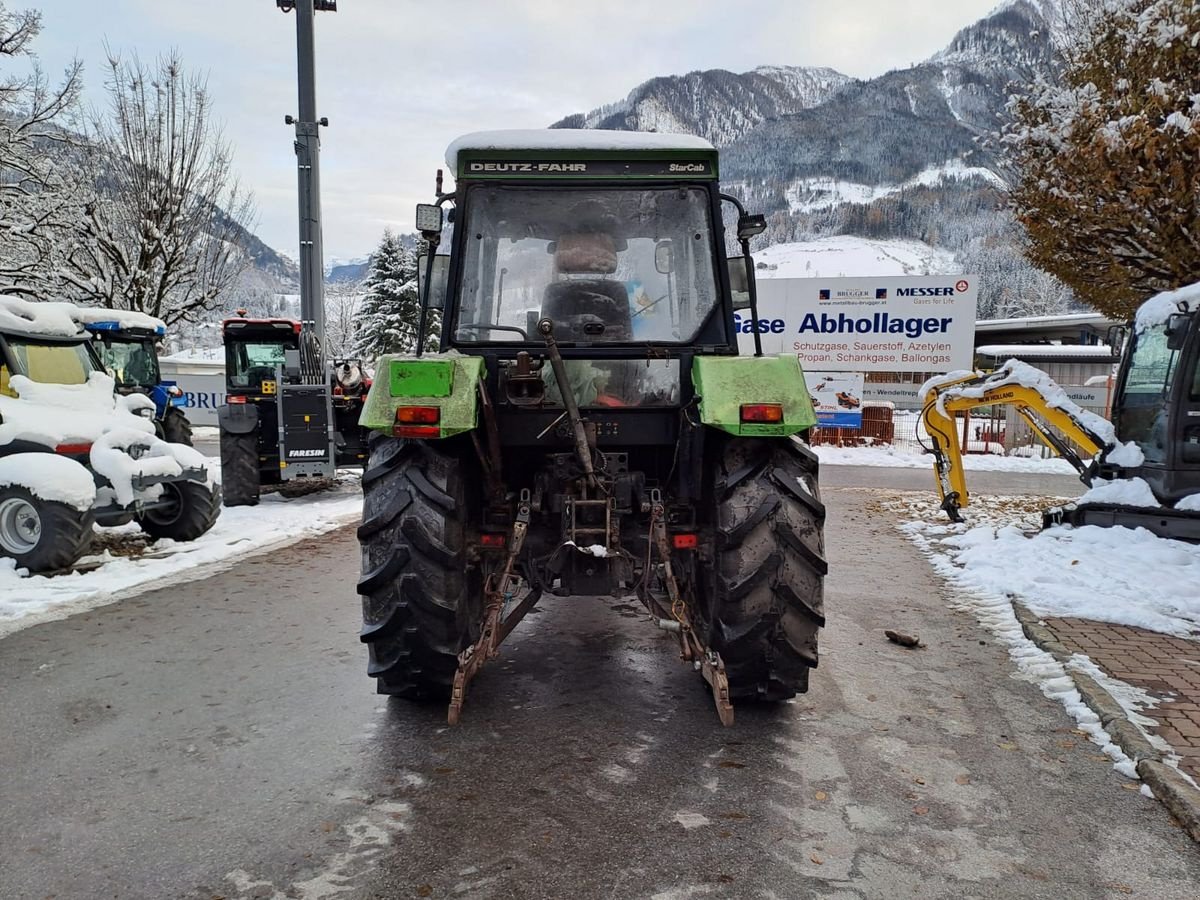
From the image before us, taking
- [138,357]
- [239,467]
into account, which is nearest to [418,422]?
[239,467]

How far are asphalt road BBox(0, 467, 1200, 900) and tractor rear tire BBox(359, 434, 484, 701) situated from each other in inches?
13.1

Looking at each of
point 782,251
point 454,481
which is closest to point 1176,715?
point 454,481

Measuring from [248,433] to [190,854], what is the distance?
28.2 feet

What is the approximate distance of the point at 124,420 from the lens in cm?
821

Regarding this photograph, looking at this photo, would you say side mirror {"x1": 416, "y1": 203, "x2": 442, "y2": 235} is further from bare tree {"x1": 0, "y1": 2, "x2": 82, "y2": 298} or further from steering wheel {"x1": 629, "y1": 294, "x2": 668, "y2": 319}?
bare tree {"x1": 0, "y1": 2, "x2": 82, "y2": 298}

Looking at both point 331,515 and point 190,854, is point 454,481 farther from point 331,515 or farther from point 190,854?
point 331,515

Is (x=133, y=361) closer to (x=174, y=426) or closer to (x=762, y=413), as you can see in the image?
(x=174, y=426)

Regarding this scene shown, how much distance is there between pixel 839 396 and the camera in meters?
19.6

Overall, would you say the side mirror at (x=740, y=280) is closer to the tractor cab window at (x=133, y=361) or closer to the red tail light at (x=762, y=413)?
the red tail light at (x=762, y=413)

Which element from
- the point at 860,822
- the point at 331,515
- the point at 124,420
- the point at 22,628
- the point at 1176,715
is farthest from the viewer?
the point at 331,515

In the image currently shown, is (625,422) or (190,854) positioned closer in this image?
(190,854)

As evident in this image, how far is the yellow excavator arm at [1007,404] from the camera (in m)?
8.88

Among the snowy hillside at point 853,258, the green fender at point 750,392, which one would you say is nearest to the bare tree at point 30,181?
the green fender at point 750,392

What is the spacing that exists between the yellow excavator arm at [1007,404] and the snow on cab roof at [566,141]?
22.1ft
